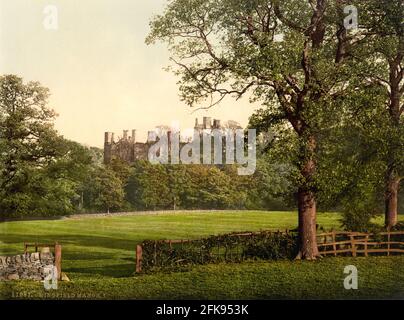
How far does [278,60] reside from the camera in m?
23.2

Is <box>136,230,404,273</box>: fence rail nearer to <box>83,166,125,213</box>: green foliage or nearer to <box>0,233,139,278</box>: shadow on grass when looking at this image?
<box>0,233,139,278</box>: shadow on grass

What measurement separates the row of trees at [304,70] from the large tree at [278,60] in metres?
0.05

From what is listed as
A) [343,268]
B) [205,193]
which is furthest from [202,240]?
[205,193]

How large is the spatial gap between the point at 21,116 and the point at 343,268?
24516 millimetres

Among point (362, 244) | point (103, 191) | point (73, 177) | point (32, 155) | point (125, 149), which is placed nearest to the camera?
point (362, 244)

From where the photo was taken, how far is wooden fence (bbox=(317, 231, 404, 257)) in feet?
88.2

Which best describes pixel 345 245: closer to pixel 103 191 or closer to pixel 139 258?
pixel 139 258

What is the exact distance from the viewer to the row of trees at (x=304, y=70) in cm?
2404

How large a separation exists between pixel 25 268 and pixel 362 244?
17.2m

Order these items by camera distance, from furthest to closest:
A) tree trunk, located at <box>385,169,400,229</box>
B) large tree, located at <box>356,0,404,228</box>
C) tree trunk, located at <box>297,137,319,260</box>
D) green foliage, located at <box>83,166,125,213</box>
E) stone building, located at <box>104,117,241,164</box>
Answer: green foliage, located at <box>83,166,125,213</box> < stone building, located at <box>104,117,241,164</box> < tree trunk, located at <box>385,169,400,229</box> < tree trunk, located at <box>297,137,319,260</box> < large tree, located at <box>356,0,404,228</box>

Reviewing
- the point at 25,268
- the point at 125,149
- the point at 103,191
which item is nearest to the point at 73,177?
the point at 103,191

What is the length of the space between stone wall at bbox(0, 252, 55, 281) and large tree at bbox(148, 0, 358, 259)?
10.1 metres

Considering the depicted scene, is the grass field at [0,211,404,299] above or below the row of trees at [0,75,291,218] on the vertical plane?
below

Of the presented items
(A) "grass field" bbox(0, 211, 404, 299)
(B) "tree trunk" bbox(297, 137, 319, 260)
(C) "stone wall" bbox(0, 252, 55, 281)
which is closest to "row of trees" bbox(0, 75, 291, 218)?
(B) "tree trunk" bbox(297, 137, 319, 260)
